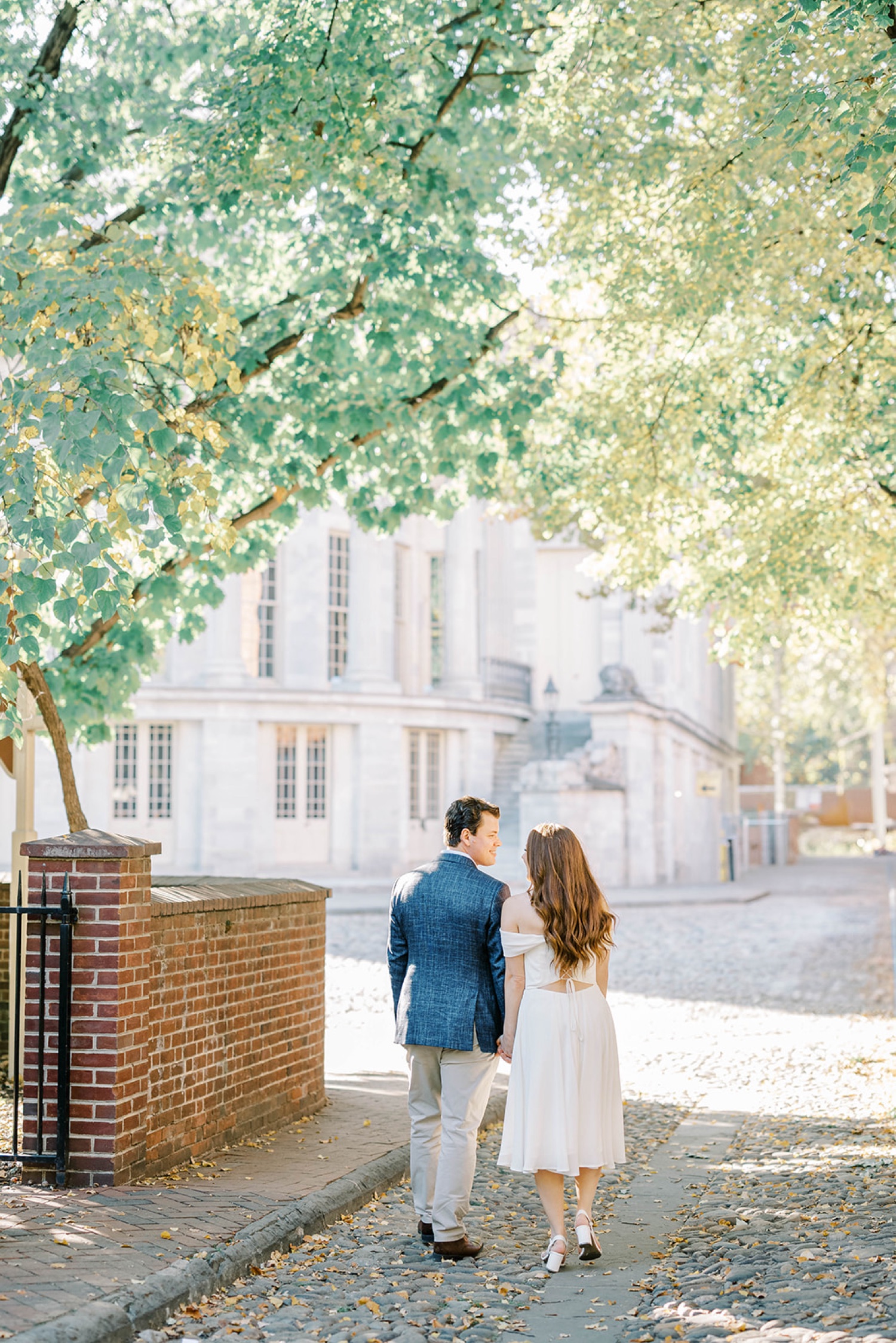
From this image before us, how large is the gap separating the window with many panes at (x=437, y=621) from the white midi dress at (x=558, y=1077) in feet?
100

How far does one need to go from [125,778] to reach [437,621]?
30.0ft

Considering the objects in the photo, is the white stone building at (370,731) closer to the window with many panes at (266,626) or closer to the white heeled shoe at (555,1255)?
the window with many panes at (266,626)

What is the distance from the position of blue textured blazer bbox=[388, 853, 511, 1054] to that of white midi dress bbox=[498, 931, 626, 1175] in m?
0.18

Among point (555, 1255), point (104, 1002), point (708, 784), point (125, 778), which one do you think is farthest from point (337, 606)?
point (555, 1255)

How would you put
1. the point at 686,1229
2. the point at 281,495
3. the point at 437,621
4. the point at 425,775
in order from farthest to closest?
the point at 437,621 → the point at 425,775 → the point at 281,495 → the point at 686,1229

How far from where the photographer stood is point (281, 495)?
9.62 meters

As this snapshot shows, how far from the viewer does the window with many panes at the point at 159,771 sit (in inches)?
1249

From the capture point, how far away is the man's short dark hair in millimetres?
5637

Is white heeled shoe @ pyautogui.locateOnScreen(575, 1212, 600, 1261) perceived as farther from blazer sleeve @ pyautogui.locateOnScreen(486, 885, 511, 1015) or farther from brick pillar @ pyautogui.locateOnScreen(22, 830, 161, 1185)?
brick pillar @ pyautogui.locateOnScreen(22, 830, 161, 1185)

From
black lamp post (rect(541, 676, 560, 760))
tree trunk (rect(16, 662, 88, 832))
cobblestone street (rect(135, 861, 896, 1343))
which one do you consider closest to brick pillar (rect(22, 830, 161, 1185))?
cobblestone street (rect(135, 861, 896, 1343))

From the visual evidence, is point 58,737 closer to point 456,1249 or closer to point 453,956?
point 453,956

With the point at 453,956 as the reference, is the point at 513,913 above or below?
above

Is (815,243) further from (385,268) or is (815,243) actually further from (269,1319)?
(269,1319)

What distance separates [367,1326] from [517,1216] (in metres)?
1.81
